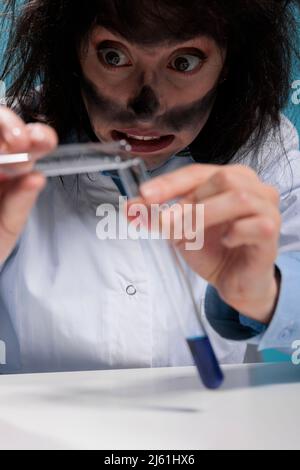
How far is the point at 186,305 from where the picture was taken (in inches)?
21.4

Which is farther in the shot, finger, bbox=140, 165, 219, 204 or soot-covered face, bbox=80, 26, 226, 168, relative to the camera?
soot-covered face, bbox=80, 26, 226, 168

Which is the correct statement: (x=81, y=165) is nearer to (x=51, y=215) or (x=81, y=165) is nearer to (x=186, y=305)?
(x=186, y=305)

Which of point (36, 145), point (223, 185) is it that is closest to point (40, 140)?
point (36, 145)

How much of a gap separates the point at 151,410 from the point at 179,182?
0.47 feet

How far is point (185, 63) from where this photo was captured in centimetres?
67

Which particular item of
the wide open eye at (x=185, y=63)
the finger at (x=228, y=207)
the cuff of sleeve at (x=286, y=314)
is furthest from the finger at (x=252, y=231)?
the wide open eye at (x=185, y=63)

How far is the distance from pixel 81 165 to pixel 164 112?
0.82 feet

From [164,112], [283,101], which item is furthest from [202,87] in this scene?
[283,101]

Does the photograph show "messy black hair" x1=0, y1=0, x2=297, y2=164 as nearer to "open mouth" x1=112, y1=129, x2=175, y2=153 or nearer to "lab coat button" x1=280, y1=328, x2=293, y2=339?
"open mouth" x1=112, y1=129, x2=175, y2=153

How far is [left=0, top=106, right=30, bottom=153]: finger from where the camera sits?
0.42 m

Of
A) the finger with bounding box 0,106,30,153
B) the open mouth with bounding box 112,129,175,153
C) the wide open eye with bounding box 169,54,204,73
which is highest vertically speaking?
the wide open eye with bounding box 169,54,204,73

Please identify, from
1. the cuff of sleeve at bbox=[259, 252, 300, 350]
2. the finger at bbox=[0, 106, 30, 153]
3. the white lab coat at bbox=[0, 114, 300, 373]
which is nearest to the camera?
the finger at bbox=[0, 106, 30, 153]

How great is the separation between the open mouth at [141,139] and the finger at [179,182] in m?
0.20

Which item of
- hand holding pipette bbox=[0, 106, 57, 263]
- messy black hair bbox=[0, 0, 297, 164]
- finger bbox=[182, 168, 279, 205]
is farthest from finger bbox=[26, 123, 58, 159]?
messy black hair bbox=[0, 0, 297, 164]
